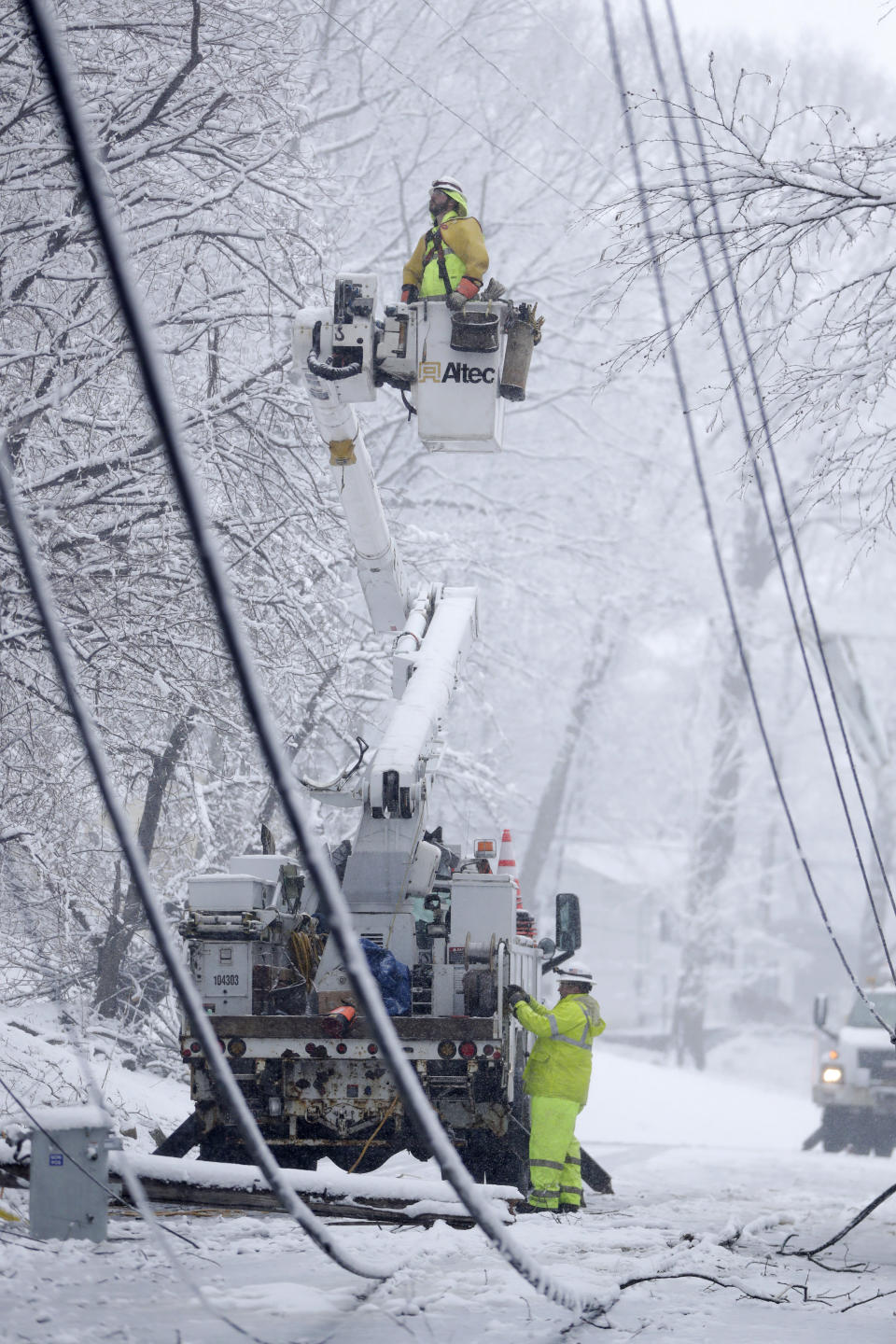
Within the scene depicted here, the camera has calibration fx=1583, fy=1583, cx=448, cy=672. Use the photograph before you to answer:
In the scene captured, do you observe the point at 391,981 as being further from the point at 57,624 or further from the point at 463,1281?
the point at 57,624

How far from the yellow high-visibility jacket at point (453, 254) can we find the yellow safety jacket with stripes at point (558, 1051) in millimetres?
4286

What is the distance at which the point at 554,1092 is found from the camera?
9.59m

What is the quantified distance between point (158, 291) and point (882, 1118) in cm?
1193

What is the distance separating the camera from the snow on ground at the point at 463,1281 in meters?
5.61

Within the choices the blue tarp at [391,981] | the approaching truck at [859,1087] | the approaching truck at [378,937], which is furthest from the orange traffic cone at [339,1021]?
the approaching truck at [859,1087]

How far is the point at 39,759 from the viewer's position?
10898 mm

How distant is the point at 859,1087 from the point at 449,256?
1149 cm

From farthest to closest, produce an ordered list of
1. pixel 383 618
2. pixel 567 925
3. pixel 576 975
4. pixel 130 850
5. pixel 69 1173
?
pixel 383 618 → pixel 567 925 → pixel 576 975 → pixel 69 1173 → pixel 130 850

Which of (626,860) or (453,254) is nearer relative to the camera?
(453,254)

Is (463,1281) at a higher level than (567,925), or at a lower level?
lower

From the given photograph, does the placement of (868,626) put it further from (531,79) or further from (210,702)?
(210,702)

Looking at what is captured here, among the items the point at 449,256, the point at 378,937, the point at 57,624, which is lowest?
the point at 378,937

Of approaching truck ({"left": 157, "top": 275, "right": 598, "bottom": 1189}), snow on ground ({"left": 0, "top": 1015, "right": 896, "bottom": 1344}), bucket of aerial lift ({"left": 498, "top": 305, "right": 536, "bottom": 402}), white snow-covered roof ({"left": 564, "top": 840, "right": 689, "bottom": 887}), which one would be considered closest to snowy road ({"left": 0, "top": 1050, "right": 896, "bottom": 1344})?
snow on ground ({"left": 0, "top": 1015, "right": 896, "bottom": 1344})

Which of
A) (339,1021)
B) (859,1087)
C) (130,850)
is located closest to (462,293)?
(339,1021)
